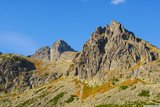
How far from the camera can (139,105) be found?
197 metres

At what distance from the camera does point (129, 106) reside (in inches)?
7864

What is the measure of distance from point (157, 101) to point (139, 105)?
35.6ft

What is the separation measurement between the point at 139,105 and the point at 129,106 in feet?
19.5

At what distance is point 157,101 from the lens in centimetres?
19925

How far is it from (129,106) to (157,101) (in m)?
15.8
